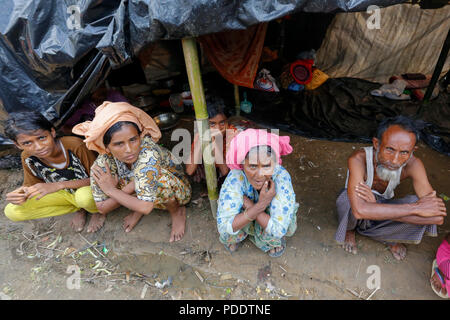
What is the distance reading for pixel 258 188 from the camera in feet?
6.44

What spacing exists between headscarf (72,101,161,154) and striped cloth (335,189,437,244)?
6.22ft

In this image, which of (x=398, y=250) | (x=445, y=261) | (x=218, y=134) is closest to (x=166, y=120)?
(x=218, y=134)

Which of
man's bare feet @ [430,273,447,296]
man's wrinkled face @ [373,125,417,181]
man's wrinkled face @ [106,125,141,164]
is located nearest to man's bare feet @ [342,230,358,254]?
man's bare feet @ [430,273,447,296]

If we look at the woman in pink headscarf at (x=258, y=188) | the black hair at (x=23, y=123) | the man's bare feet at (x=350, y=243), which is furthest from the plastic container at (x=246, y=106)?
the black hair at (x=23, y=123)

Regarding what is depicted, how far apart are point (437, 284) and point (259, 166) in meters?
1.74

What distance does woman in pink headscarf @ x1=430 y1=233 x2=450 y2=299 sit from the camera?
1.88 m

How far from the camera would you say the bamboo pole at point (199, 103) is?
1884 millimetres

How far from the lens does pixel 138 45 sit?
1.77 m

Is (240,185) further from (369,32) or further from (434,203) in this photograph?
(369,32)

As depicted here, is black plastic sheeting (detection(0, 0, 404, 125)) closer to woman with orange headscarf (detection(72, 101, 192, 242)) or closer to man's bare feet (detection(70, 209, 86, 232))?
woman with orange headscarf (detection(72, 101, 192, 242))

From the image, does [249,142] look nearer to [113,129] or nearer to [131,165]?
[113,129]
